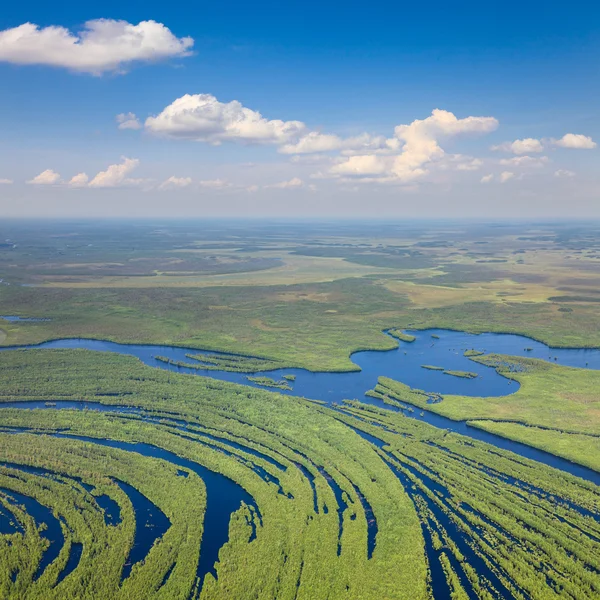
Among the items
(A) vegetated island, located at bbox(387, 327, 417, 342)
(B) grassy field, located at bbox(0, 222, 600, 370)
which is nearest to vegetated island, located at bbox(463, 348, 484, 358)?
(A) vegetated island, located at bbox(387, 327, 417, 342)

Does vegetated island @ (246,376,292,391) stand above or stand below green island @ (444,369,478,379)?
below

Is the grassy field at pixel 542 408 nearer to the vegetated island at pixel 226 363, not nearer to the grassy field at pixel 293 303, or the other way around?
the grassy field at pixel 293 303

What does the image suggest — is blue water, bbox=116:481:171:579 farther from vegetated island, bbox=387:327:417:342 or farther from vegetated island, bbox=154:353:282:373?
vegetated island, bbox=387:327:417:342

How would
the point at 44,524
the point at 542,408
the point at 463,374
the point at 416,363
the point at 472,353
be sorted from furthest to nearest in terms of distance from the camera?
the point at 472,353 < the point at 416,363 < the point at 463,374 < the point at 542,408 < the point at 44,524

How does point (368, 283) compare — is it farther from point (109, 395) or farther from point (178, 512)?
point (178, 512)

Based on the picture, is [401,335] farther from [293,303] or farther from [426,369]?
[293,303]

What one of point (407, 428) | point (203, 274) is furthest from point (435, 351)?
point (203, 274)

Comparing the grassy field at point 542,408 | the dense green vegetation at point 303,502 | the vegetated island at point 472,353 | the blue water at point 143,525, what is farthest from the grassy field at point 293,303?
the blue water at point 143,525

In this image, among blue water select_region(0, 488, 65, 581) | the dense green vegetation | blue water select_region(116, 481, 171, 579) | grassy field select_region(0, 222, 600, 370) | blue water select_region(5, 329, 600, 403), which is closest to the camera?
the dense green vegetation

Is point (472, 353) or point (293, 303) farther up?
point (293, 303)

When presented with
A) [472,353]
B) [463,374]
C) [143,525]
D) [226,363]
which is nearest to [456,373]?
[463,374]

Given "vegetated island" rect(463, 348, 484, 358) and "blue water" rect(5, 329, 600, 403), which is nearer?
"blue water" rect(5, 329, 600, 403)
